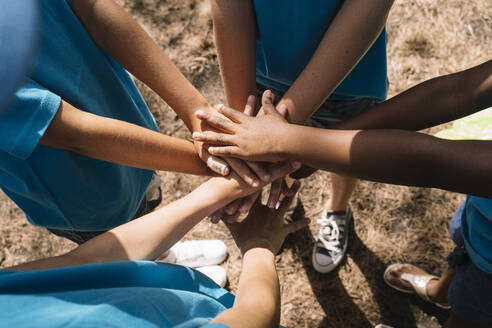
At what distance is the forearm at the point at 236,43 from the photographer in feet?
3.84

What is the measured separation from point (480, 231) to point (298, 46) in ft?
2.90

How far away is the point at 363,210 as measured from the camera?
2.14 m

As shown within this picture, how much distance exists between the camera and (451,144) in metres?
0.89

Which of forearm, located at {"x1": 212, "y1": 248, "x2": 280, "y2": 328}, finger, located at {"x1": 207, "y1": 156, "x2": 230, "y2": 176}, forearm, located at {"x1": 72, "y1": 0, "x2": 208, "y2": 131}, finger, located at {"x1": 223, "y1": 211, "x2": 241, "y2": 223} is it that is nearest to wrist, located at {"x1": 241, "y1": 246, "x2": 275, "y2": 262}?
forearm, located at {"x1": 212, "y1": 248, "x2": 280, "y2": 328}

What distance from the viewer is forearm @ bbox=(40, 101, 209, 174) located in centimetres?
90

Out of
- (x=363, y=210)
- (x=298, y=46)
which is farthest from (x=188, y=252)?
(x=298, y=46)

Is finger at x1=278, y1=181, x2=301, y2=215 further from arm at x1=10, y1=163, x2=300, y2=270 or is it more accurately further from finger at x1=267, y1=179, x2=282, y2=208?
arm at x1=10, y1=163, x2=300, y2=270

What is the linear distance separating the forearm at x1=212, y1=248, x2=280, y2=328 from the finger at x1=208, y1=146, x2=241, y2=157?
0.34 metres

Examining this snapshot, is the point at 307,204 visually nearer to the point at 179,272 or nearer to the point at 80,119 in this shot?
the point at 179,272

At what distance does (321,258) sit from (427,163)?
3.94 ft

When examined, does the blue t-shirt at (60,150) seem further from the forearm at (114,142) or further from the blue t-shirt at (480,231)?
the blue t-shirt at (480,231)

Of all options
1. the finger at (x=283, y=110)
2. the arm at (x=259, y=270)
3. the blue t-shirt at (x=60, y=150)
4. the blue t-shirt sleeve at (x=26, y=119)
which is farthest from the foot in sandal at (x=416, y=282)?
the blue t-shirt sleeve at (x=26, y=119)

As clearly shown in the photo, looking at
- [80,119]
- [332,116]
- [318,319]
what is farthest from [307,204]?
[80,119]

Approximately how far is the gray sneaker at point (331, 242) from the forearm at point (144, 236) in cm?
101
